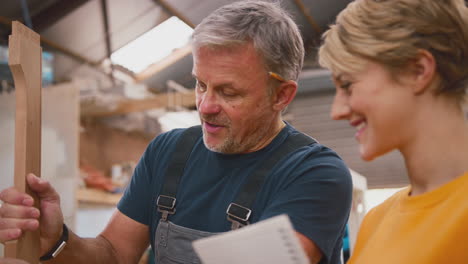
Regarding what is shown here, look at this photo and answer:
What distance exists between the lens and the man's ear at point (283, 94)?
4.88 feet

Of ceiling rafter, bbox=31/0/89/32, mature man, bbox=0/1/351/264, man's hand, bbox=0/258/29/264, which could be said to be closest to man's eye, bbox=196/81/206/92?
mature man, bbox=0/1/351/264

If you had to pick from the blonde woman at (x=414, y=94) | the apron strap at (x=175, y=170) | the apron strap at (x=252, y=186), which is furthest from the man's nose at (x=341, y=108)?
the apron strap at (x=175, y=170)

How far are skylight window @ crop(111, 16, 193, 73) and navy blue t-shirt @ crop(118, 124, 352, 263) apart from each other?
3.65m

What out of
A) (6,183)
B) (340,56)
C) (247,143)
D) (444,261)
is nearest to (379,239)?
(444,261)

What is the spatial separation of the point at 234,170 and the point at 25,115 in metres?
0.61

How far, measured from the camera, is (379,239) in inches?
37.1

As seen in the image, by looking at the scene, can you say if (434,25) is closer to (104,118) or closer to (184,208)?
(184,208)

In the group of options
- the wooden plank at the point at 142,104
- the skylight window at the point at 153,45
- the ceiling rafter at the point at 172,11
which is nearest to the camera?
the wooden plank at the point at 142,104

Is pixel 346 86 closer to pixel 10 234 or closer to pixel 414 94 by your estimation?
pixel 414 94

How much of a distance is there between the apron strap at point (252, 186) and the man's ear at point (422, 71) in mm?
556

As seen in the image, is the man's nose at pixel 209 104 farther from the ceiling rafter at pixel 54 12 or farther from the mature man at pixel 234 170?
the ceiling rafter at pixel 54 12

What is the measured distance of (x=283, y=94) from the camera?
59.2 inches

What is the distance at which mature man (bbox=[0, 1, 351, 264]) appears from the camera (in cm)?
128

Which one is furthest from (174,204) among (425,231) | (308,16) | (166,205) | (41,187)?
(308,16)
